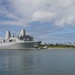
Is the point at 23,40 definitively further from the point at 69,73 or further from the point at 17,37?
the point at 69,73

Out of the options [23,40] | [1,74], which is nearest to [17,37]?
[23,40]

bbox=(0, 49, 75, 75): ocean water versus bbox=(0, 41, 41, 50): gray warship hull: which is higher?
bbox=(0, 41, 41, 50): gray warship hull

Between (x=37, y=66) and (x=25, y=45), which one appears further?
(x=25, y=45)

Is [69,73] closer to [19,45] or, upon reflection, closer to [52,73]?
[52,73]

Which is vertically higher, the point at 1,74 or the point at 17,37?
the point at 17,37

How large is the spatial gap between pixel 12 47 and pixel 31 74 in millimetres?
163789

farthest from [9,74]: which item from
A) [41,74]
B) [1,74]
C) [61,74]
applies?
[61,74]

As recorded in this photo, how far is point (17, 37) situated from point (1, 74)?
165583 mm

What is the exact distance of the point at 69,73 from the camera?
3459cm

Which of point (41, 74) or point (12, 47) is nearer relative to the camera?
point (41, 74)

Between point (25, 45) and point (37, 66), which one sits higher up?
point (25, 45)

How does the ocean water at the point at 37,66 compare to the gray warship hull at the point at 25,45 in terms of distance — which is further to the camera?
the gray warship hull at the point at 25,45

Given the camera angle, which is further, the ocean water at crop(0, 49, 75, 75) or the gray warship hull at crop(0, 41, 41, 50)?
the gray warship hull at crop(0, 41, 41, 50)

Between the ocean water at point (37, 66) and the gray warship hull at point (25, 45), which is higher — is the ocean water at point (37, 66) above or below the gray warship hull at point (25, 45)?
below
